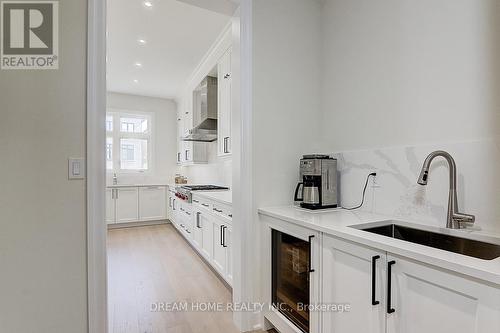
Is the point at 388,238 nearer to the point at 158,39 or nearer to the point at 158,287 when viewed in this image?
the point at 158,287

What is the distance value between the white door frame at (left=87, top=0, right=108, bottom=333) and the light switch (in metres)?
0.03

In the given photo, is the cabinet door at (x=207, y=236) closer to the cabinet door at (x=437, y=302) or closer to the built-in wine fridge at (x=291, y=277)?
the built-in wine fridge at (x=291, y=277)

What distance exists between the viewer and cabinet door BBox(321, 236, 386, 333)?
3.66 ft

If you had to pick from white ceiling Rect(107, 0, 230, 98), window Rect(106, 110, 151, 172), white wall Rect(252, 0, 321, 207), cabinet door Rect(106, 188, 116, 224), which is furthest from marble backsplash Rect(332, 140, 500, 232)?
window Rect(106, 110, 151, 172)

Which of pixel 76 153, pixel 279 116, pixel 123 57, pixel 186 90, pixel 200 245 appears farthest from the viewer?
pixel 186 90

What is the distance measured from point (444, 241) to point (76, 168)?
1.99m

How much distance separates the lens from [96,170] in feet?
4.72

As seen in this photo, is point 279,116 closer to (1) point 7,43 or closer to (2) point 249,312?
(2) point 249,312

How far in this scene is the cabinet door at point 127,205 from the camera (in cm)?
509

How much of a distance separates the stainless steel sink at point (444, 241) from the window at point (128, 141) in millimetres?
5396

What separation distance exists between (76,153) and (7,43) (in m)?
0.65

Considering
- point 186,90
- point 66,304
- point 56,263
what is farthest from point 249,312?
point 186,90

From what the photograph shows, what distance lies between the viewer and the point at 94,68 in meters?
1.43

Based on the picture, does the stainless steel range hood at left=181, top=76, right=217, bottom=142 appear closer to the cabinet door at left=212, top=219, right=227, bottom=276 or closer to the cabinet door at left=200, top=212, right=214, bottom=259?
the cabinet door at left=200, top=212, right=214, bottom=259
